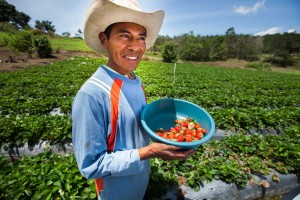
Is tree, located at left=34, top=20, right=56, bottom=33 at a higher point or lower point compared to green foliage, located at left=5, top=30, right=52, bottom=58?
higher

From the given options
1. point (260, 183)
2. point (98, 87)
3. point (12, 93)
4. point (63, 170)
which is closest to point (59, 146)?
point (63, 170)

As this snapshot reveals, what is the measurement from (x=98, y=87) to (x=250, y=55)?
76.9 m

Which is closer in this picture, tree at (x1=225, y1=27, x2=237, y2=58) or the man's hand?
the man's hand

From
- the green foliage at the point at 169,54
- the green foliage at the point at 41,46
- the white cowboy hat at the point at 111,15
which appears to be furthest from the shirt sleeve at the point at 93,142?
the green foliage at the point at 169,54

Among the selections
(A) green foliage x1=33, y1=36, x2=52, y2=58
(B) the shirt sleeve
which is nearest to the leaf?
(B) the shirt sleeve

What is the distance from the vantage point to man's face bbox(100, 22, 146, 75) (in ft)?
4.46

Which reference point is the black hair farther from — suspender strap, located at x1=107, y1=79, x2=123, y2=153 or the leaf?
the leaf

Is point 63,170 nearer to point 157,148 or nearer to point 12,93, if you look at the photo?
point 157,148

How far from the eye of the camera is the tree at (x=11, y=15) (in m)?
68.5

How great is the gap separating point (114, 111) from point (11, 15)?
9926 cm

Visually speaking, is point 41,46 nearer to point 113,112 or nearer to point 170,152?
point 113,112

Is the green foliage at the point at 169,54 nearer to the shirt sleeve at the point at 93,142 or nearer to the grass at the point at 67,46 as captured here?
the grass at the point at 67,46

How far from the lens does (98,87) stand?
3.95 feet

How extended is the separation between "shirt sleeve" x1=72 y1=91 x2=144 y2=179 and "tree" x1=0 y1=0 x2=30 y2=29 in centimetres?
8239
